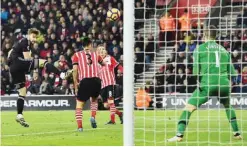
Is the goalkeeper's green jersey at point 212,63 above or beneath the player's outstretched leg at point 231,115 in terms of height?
above

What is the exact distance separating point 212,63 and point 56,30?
1618 cm

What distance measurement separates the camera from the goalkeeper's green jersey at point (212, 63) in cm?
1060

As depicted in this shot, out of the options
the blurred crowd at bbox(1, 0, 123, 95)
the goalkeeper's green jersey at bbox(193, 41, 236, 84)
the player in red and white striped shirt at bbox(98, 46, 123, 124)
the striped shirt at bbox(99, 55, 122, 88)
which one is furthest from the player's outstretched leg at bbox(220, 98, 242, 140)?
the blurred crowd at bbox(1, 0, 123, 95)

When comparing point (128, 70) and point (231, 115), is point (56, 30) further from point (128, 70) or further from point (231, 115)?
point (128, 70)

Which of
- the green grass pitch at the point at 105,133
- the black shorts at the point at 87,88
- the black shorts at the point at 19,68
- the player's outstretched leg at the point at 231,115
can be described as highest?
the black shorts at the point at 19,68

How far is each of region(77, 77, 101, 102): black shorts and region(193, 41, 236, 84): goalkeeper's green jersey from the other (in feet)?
10.4

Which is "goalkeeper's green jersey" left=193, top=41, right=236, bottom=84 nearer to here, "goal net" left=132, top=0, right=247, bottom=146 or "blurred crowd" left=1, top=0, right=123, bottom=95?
"goal net" left=132, top=0, right=247, bottom=146

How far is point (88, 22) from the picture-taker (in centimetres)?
2659

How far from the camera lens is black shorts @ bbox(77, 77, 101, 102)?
13.3 m

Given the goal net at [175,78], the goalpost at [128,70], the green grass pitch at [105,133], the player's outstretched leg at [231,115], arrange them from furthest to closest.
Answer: the green grass pitch at [105,133]
the goal net at [175,78]
the player's outstretched leg at [231,115]
the goalpost at [128,70]

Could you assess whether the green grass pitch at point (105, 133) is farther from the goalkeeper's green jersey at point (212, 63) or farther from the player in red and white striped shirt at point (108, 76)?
the goalkeeper's green jersey at point (212, 63)

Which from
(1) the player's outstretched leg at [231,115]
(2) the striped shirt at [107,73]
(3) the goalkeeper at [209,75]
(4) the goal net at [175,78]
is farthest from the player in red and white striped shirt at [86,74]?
(1) the player's outstretched leg at [231,115]

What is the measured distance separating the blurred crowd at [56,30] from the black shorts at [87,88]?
346 inches

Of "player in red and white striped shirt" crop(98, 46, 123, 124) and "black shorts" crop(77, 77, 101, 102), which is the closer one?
"black shorts" crop(77, 77, 101, 102)
